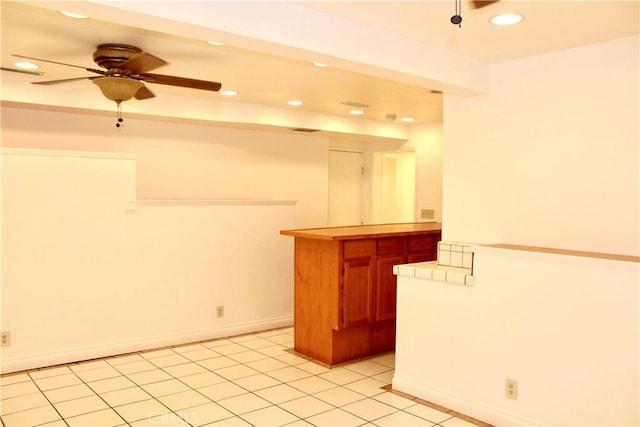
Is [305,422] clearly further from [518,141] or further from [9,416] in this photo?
[518,141]

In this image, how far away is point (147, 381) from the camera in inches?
147

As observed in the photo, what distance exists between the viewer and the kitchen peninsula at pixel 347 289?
4078 mm

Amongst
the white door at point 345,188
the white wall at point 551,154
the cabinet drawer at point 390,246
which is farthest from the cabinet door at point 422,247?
the white door at point 345,188

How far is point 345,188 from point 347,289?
133 inches

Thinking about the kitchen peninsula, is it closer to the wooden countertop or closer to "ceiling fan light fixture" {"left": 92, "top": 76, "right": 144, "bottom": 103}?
the wooden countertop

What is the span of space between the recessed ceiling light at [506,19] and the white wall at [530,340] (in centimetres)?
128

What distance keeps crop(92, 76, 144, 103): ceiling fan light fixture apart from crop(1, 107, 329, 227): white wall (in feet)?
5.65

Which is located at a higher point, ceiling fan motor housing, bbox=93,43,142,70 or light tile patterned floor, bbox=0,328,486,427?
ceiling fan motor housing, bbox=93,43,142,70

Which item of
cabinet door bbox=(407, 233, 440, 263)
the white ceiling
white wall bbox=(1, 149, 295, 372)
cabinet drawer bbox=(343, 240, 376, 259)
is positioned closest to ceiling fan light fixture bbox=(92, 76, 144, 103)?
the white ceiling

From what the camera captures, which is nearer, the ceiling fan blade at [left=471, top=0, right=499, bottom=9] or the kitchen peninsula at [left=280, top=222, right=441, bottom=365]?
the ceiling fan blade at [left=471, top=0, right=499, bottom=9]

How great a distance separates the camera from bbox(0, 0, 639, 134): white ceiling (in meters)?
2.35

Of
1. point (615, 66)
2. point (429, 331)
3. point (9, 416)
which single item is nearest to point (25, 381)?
point (9, 416)

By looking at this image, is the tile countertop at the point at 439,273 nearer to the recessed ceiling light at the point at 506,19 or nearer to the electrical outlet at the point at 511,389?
the electrical outlet at the point at 511,389

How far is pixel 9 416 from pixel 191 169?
3160 mm
